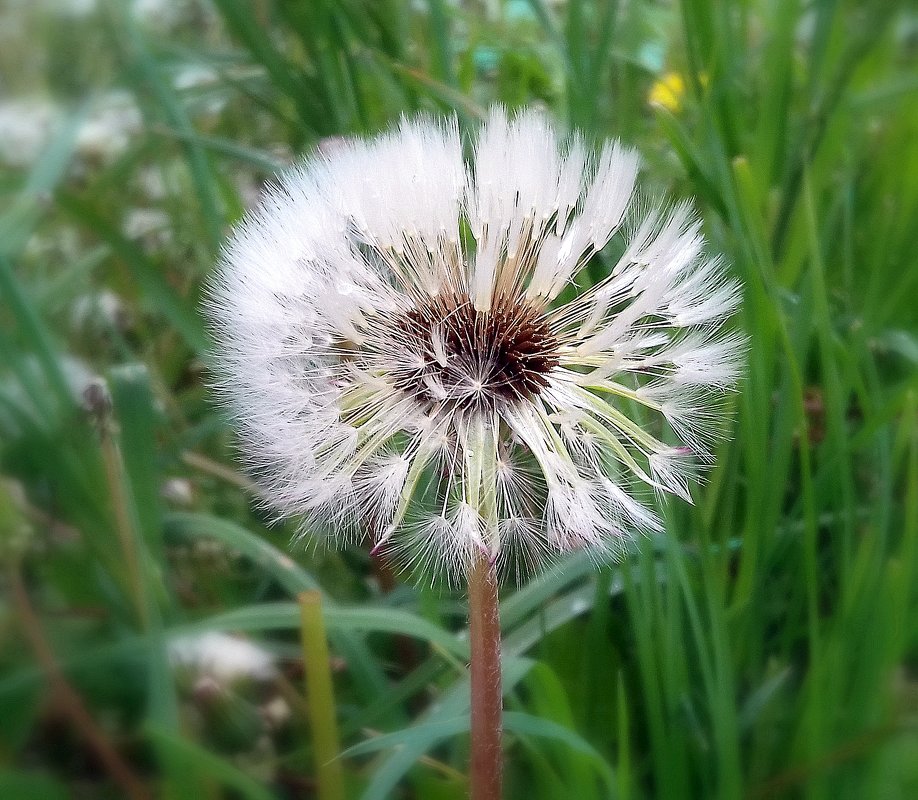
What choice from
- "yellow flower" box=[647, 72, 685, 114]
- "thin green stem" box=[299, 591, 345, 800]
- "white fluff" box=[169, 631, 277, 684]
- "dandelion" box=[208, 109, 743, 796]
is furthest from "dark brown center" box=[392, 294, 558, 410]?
"yellow flower" box=[647, 72, 685, 114]

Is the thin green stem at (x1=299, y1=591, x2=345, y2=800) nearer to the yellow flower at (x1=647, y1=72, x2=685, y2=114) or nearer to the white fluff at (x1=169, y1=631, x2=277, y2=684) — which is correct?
the white fluff at (x1=169, y1=631, x2=277, y2=684)

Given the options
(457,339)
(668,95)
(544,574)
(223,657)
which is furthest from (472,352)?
(668,95)

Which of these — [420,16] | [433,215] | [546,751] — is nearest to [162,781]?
[546,751]

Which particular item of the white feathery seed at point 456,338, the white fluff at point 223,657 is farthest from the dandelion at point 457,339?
the white fluff at point 223,657

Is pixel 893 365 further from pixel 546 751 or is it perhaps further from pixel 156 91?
pixel 156 91

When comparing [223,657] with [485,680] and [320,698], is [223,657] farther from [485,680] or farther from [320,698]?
[485,680]

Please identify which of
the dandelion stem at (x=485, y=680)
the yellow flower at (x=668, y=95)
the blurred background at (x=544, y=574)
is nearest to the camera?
the dandelion stem at (x=485, y=680)

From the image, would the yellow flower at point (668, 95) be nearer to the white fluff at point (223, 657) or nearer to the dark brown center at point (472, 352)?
the dark brown center at point (472, 352)
